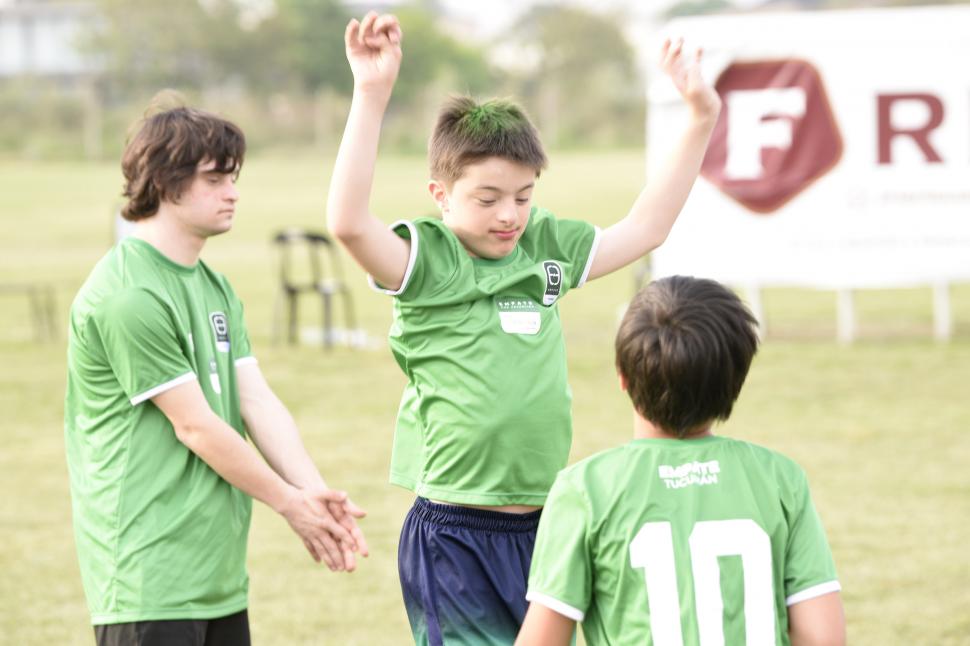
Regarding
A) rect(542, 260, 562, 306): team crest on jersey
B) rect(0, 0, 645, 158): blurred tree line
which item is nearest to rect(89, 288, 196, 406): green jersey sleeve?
rect(542, 260, 562, 306): team crest on jersey

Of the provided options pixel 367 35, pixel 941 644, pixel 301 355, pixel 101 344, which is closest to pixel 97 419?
pixel 101 344

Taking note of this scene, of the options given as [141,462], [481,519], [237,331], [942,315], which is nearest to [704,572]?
[481,519]

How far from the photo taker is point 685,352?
2.16 meters

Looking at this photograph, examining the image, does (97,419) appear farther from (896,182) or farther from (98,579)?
(896,182)

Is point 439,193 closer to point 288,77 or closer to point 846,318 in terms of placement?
point 846,318

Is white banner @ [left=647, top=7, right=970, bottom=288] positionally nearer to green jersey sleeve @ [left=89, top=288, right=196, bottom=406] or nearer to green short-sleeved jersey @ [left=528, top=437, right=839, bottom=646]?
green jersey sleeve @ [left=89, top=288, right=196, bottom=406]

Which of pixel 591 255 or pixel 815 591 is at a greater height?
pixel 591 255

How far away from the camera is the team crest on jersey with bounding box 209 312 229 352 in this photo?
10.2ft

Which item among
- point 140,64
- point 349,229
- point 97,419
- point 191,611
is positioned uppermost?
point 140,64

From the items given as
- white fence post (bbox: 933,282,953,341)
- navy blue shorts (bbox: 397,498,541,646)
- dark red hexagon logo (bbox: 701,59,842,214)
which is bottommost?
white fence post (bbox: 933,282,953,341)

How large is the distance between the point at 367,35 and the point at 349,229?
14.5 inches

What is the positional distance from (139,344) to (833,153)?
9992mm

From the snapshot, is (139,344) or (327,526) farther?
(327,526)

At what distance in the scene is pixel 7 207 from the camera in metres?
31.0
